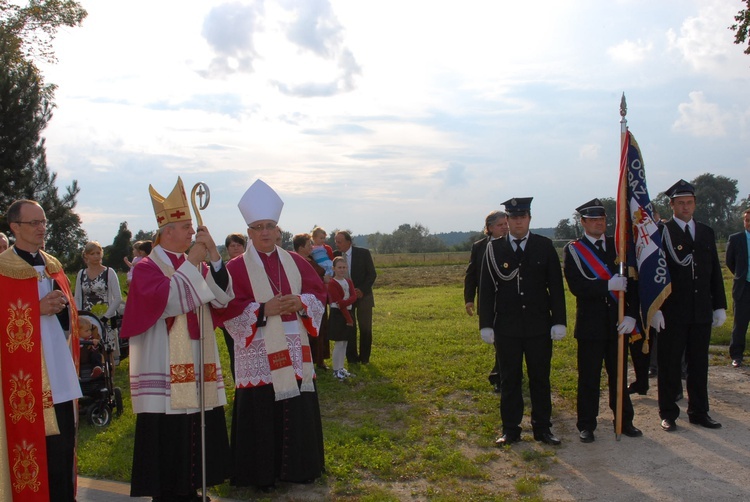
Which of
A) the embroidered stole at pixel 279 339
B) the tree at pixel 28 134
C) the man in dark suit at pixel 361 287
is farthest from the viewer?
the tree at pixel 28 134

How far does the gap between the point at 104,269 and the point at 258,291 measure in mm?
5013

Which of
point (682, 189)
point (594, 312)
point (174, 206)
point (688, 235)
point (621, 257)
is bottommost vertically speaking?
point (594, 312)

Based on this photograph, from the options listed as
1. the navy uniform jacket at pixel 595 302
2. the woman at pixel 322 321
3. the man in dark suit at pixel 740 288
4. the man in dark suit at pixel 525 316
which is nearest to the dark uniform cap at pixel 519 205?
the man in dark suit at pixel 525 316

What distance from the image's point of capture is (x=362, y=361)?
1059 centimetres

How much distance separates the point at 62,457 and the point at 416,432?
3.42 metres

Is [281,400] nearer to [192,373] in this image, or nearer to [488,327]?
[192,373]

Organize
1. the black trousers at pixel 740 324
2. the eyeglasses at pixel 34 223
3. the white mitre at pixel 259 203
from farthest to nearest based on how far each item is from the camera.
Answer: the black trousers at pixel 740 324
the white mitre at pixel 259 203
the eyeglasses at pixel 34 223

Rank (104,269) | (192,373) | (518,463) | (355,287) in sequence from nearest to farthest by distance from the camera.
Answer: (192,373) → (518,463) → (104,269) → (355,287)

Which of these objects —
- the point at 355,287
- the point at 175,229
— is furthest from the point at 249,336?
the point at 355,287

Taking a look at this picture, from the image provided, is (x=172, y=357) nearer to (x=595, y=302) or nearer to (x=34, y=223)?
(x=34, y=223)

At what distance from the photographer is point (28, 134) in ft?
72.8

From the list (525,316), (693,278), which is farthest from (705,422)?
(525,316)

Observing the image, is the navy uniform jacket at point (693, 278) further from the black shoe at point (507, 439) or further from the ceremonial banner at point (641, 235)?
the black shoe at point (507, 439)

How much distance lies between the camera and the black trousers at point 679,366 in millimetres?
6808
